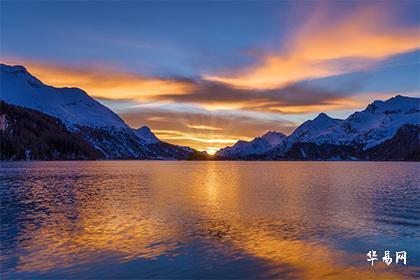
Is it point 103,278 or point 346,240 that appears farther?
point 346,240

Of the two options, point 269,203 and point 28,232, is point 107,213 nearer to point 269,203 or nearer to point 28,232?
point 28,232

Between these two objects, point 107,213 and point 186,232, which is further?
point 107,213

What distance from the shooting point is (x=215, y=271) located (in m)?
26.8

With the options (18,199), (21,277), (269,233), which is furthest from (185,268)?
(18,199)

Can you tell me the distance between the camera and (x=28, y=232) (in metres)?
37.6

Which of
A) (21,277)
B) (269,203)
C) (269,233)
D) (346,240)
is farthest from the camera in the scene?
(269,203)

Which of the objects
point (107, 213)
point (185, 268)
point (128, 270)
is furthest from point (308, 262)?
point (107, 213)

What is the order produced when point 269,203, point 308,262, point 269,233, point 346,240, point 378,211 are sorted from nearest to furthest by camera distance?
1. point 308,262
2. point 346,240
3. point 269,233
4. point 378,211
5. point 269,203

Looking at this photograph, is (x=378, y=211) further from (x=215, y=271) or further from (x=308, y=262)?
(x=215, y=271)

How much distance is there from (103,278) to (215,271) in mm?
7150

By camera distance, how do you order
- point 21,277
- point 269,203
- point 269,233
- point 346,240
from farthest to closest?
point 269,203, point 269,233, point 346,240, point 21,277

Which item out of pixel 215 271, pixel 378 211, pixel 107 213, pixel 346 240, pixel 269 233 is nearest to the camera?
pixel 215 271

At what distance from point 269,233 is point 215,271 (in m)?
12.6

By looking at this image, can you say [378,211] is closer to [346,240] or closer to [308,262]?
[346,240]
